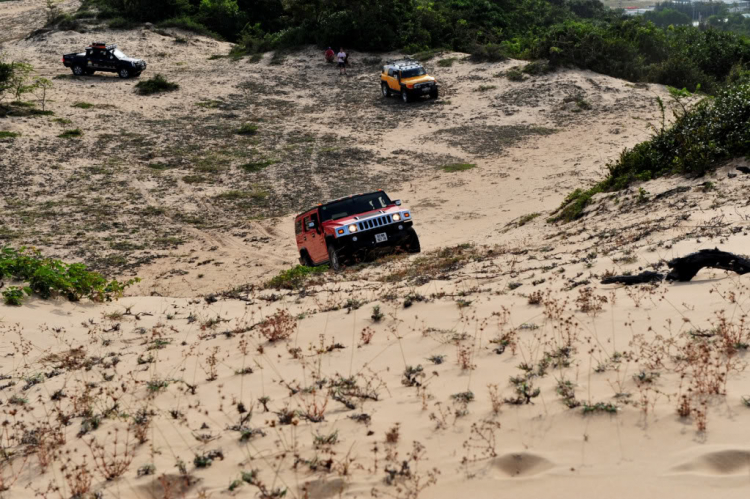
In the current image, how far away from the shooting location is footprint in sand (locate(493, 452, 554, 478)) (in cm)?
515

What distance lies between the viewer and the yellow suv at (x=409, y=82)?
3434 centimetres

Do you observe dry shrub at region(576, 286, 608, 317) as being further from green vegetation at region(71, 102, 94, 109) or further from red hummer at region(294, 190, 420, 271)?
green vegetation at region(71, 102, 94, 109)

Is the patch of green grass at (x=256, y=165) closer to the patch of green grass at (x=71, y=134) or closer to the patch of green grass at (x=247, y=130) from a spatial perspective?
the patch of green grass at (x=247, y=130)

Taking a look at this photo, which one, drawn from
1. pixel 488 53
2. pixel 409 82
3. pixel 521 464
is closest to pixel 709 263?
pixel 521 464

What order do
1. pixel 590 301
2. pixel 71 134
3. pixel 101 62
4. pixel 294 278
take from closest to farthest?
1. pixel 590 301
2. pixel 294 278
3. pixel 71 134
4. pixel 101 62

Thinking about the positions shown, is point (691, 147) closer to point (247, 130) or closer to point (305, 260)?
point (305, 260)

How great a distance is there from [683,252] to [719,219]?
7.60 ft

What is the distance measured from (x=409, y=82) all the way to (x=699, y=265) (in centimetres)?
2724

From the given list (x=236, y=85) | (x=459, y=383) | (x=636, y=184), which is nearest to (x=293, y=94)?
(x=236, y=85)

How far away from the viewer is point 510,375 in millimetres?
6770

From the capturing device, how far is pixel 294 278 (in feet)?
45.8

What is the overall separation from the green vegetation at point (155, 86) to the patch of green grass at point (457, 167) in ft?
56.7

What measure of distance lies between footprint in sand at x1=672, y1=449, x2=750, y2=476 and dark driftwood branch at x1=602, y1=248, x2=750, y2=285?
4016mm

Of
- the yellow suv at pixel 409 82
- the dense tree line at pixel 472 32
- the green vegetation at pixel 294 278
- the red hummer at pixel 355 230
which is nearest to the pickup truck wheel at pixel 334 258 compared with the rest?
the red hummer at pixel 355 230
